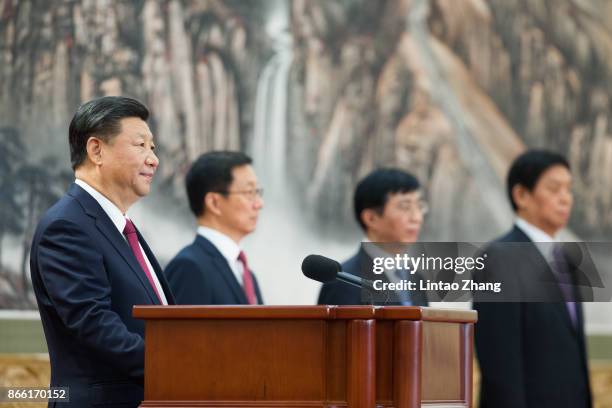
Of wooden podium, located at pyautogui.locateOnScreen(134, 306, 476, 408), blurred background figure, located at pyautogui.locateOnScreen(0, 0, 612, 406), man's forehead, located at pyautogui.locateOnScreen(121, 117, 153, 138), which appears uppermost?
blurred background figure, located at pyautogui.locateOnScreen(0, 0, 612, 406)

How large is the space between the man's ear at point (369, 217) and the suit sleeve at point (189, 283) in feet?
4.13

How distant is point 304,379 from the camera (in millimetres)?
3016

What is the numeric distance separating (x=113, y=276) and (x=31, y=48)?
4765 mm

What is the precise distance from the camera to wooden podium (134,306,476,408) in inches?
119

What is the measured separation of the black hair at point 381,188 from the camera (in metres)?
6.32

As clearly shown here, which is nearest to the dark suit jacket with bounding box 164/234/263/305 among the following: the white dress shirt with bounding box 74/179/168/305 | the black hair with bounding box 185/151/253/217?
the black hair with bounding box 185/151/253/217

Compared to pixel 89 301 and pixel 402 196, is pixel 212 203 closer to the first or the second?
pixel 402 196

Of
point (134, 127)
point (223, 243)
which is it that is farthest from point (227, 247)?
point (134, 127)

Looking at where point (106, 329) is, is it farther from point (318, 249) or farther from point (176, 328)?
point (318, 249)

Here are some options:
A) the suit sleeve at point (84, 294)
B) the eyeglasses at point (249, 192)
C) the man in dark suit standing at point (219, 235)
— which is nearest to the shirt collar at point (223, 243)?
the man in dark suit standing at point (219, 235)

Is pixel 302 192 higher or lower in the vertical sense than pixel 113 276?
higher

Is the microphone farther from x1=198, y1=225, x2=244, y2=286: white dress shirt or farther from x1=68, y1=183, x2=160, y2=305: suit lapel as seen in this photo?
x1=198, y1=225, x2=244, y2=286: white dress shirt

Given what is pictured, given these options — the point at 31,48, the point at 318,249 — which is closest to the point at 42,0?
the point at 31,48

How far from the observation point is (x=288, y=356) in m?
3.04
